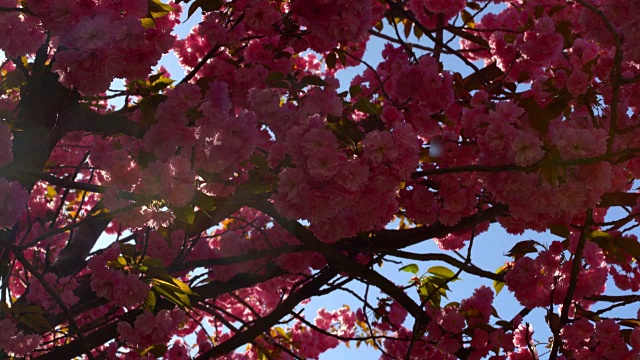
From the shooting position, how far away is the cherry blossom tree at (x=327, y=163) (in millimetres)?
1869

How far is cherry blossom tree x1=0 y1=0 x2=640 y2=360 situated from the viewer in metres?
1.87

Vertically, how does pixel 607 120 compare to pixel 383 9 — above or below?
below

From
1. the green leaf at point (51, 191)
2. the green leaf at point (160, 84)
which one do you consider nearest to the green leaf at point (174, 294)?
the green leaf at point (160, 84)

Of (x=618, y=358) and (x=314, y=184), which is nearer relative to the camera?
(x=314, y=184)

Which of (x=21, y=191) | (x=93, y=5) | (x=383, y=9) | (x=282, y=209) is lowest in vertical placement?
(x=21, y=191)

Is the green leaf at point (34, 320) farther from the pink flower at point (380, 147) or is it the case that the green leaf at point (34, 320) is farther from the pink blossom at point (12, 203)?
the pink flower at point (380, 147)

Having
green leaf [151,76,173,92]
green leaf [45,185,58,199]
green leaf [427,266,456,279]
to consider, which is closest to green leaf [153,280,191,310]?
green leaf [151,76,173,92]

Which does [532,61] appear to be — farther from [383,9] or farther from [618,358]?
[618,358]

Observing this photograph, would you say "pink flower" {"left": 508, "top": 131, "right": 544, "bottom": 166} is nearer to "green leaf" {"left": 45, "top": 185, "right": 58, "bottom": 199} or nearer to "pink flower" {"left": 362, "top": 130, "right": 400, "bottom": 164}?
"pink flower" {"left": 362, "top": 130, "right": 400, "bottom": 164}

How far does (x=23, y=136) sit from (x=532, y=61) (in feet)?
9.07

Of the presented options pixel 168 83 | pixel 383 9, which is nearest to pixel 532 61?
pixel 383 9

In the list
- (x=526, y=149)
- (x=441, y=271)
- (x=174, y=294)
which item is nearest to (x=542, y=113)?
(x=526, y=149)

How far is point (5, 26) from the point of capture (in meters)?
2.52

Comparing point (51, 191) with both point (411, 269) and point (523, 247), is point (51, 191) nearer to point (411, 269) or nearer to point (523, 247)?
point (411, 269)
